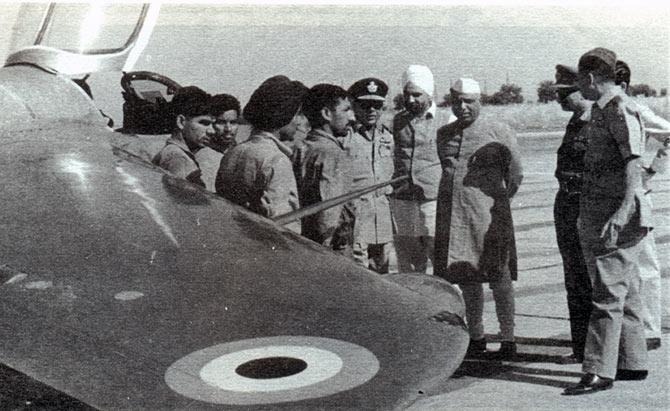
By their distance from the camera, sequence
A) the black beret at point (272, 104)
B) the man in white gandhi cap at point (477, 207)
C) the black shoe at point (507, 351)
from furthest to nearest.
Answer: the man in white gandhi cap at point (477, 207)
the black shoe at point (507, 351)
the black beret at point (272, 104)

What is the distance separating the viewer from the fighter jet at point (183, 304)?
1703 mm

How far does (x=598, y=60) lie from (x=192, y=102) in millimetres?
1789

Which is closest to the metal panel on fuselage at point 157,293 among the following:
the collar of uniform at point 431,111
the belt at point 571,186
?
the belt at point 571,186

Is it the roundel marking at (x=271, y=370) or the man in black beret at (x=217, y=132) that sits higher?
the man in black beret at (x=217, y=132)

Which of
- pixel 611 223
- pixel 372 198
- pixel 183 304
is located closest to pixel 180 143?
pixel 372 198

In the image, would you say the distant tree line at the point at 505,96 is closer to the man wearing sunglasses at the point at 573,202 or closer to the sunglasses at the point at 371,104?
the man wearing sunglasses at the point at 573,202

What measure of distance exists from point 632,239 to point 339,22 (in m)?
1.58

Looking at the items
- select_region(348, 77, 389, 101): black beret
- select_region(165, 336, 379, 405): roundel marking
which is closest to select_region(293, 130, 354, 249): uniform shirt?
select_region(348, 77, 389, 101): black beret

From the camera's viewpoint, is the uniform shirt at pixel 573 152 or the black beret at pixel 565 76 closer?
the uniform shirt at pixel 573 152

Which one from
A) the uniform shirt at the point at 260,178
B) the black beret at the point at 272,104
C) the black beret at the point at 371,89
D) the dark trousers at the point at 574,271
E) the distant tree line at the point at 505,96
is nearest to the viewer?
the uniform shirt at the point at 260,178

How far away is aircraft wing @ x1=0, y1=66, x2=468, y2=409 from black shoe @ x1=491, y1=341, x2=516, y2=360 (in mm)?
1886

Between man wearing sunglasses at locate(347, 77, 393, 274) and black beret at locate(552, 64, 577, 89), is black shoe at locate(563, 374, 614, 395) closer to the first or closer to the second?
black beret at locate(552, 64, 577, 89)

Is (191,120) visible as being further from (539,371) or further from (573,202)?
(539,371)

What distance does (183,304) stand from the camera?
1862mm
